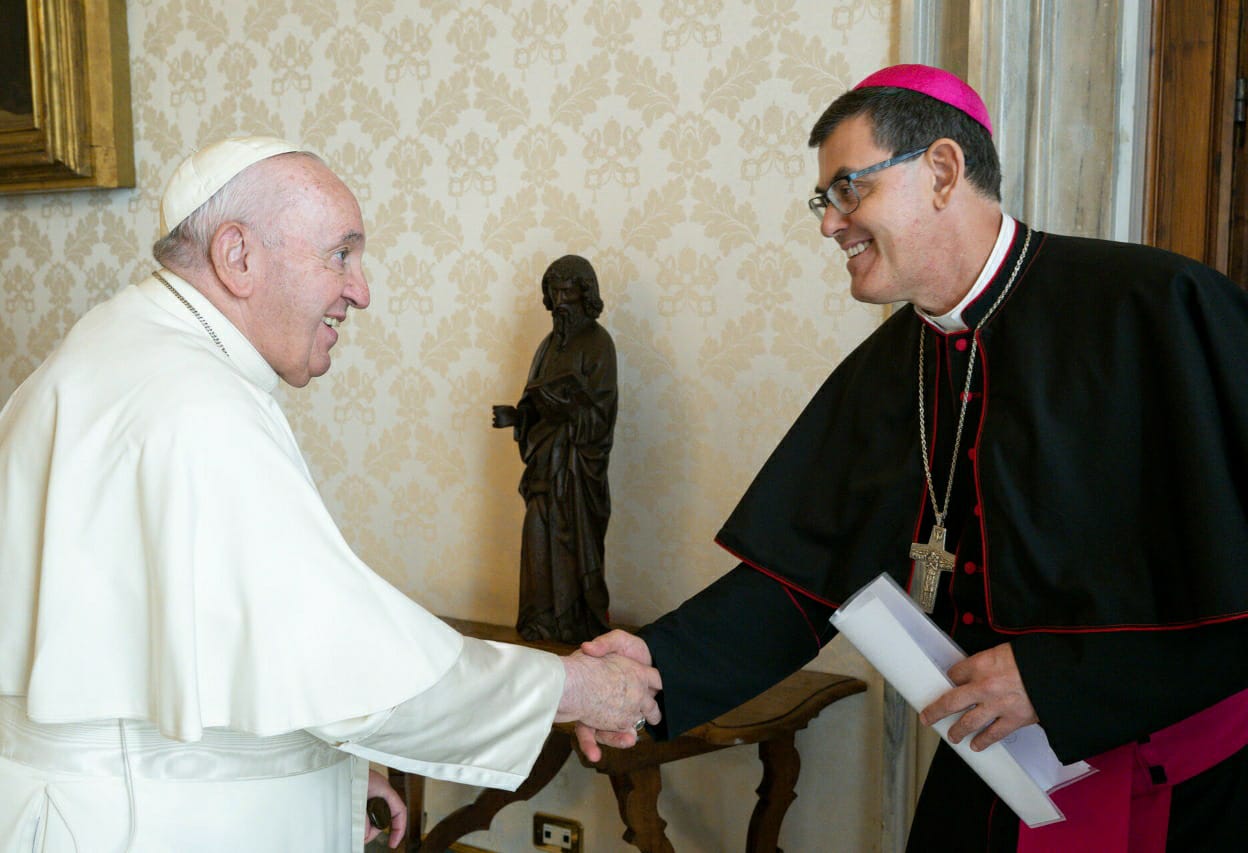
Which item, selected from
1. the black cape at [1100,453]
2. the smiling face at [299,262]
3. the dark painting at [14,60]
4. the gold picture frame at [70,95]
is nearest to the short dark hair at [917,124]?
the black cape at [1100,453]

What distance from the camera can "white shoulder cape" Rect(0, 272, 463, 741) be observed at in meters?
1.60

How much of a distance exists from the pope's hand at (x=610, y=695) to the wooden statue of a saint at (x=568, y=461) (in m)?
0.77

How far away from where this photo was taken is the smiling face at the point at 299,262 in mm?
1886

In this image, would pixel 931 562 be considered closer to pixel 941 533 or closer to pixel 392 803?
pixel 941 533

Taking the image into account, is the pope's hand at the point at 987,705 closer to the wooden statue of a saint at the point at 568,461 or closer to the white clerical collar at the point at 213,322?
the white clerical collar at the point at 213,322

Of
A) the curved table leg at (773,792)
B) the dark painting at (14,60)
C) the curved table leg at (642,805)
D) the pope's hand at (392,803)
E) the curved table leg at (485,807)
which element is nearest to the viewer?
the pope's hand at (392,803)

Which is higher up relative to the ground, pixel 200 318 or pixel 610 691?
pixel 200 318

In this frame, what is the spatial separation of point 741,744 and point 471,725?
1113 millimetres

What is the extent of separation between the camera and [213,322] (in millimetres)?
1838

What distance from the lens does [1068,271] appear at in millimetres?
1922

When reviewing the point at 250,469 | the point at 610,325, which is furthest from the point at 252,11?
the point at 250,469

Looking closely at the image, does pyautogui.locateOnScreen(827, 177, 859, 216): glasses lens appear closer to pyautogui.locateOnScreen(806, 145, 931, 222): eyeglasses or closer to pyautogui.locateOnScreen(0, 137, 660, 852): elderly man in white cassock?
pyautogui.locateOnScreen(806, 145, 931, 222): eyeglasses

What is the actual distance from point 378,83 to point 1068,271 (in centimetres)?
244

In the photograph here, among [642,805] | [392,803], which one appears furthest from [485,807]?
[392,803]
